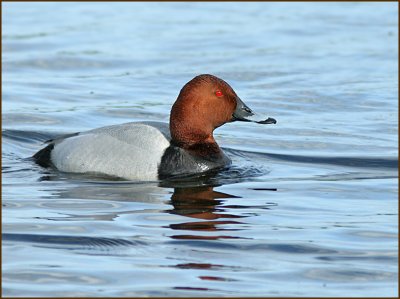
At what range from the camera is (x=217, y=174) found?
10094mm

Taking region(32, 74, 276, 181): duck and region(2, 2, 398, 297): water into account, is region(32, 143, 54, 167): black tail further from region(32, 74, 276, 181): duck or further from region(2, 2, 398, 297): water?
region(2, 2, 398, 297): water

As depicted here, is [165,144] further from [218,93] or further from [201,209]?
[201,209]

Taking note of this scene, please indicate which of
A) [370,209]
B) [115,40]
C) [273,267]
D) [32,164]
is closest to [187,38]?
[115,40]

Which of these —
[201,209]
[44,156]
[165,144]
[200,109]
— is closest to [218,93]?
[200,109]

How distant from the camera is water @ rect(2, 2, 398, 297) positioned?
271 inches

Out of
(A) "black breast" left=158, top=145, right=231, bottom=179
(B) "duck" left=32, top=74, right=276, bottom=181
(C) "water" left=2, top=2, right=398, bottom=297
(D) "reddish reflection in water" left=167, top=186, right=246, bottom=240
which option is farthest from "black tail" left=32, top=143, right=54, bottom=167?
(D) "reddish reflection in water" left=167, top=186, right=246, bottom=240

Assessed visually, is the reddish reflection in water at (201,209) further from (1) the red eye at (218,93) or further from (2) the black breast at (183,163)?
(1) the red eye at (218,93)

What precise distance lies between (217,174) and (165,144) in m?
0.53

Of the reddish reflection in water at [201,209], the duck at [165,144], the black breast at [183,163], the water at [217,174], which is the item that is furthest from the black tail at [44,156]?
the reddish reflection in water at [201,209]

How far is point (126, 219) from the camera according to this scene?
27.1 feet

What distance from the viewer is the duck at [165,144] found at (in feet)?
32.8

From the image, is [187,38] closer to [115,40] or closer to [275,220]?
[115,40]

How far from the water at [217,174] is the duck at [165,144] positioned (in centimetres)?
17

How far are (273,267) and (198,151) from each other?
133 inches
